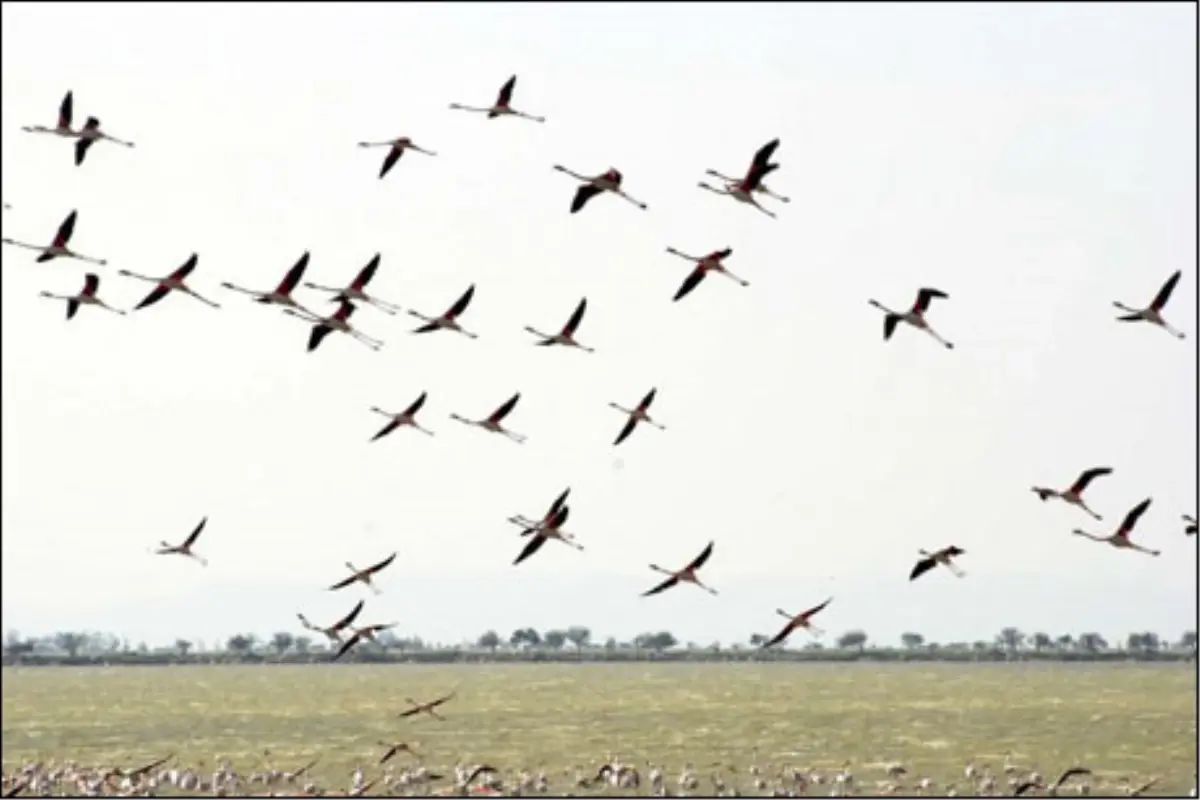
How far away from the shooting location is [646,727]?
11131 cm

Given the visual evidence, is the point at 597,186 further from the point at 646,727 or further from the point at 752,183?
the point at 646,727

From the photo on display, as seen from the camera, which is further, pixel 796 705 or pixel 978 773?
pixel 796 705

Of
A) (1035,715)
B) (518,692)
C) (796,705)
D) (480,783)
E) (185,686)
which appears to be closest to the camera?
(480,783)

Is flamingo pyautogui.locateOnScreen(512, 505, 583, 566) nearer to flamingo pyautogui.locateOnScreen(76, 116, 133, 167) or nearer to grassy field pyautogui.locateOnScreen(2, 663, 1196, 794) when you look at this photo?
flamingo pyautogui.locateOnScreen(76, 116, 133, 167)

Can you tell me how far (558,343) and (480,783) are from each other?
4040cm

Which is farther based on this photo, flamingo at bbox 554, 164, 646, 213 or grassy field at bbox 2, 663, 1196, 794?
grassy field at bbox 2, 663, 1196, 794

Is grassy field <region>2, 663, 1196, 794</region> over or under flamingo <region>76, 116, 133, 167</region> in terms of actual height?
under

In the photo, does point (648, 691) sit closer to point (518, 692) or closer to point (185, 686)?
point (518, 692)

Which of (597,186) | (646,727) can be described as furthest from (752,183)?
(646,727)

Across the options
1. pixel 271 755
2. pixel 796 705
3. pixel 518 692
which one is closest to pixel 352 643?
pixel 271 755

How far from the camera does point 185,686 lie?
195m

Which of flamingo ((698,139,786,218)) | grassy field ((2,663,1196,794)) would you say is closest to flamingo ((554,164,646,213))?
flamingo ((698,139,786,218))

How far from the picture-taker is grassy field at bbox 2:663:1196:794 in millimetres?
87000

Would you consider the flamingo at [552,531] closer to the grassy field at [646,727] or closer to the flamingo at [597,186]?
the flamingo at [597,186]
